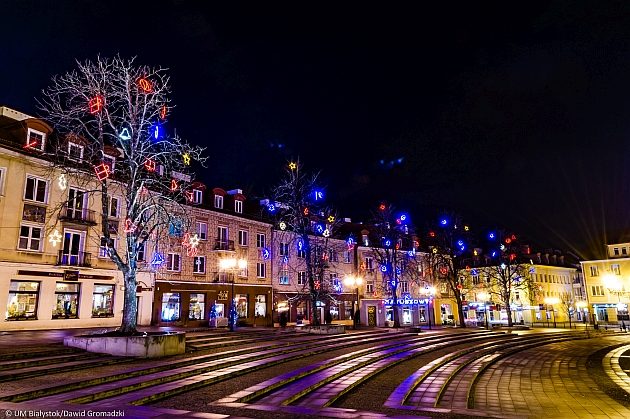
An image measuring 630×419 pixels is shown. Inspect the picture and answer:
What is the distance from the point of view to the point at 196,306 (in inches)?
1544

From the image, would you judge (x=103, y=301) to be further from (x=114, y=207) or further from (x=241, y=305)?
(x=241, y=305)

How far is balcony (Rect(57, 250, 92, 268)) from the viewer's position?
30.0 meters

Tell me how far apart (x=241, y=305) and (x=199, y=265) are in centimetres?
611

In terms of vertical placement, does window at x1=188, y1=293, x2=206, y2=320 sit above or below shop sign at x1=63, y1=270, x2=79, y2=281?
below

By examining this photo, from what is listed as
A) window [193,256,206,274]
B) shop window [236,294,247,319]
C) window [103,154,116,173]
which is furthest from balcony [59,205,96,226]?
shop window [236,294,247,319]

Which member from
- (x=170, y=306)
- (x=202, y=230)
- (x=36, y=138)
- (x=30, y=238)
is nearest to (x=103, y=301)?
(x=170, y=306)

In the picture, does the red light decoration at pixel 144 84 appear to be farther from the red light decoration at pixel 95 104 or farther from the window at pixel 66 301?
the window at pixel 66 301

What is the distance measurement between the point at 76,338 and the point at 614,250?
71.4 metres

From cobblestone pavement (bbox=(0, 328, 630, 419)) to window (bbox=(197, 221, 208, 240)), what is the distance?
70.0 ft

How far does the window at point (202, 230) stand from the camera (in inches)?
1582

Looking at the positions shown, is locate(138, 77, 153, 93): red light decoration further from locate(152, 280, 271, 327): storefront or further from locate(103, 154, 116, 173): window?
locate(152, 280, 271, 327): storefront

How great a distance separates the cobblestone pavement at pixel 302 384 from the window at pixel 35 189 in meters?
14.2

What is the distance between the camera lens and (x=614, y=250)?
64688 millimetres

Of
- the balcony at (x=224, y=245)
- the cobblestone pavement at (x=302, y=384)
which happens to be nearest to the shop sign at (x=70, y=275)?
the balcony at (x=224, y=245)
